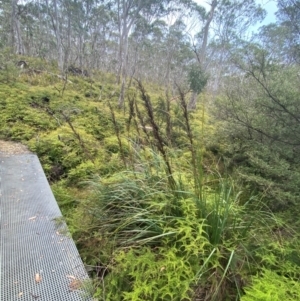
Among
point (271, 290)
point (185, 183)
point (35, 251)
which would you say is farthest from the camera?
point (185, 183)

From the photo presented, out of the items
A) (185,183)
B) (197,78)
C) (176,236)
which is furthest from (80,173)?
(197,78)

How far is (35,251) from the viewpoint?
151 cm

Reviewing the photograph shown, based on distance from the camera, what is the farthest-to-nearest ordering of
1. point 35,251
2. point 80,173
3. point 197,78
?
point 197,78, point 80,173, point 35,251

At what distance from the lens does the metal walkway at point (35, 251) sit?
1231 millimetres

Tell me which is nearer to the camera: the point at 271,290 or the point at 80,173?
the point at 271,290

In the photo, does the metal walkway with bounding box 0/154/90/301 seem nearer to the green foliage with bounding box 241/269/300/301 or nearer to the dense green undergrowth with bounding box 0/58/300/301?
the dense green undergrowth with bounding box 0/58/300/301

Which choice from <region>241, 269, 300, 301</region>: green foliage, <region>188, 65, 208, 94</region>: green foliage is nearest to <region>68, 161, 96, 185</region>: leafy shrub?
<region>241, 269, 300, 301</region>: green foliage

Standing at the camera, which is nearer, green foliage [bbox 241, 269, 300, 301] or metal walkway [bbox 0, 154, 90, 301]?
green foliage [bbox 241, 269, 300, 301]

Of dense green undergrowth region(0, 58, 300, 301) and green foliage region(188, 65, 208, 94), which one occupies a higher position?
green foliage region(188, 65, 208, 94)

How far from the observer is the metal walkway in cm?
123

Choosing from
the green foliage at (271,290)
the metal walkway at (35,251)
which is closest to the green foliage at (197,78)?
the metal walkway at (35,251)

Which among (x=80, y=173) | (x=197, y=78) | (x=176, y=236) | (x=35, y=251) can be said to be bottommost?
(x=80, y=173)

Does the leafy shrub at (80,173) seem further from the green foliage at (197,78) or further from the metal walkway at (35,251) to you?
the green foliage at (197,78)

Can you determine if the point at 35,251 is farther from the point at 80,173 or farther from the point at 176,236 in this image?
the point at 80,173
